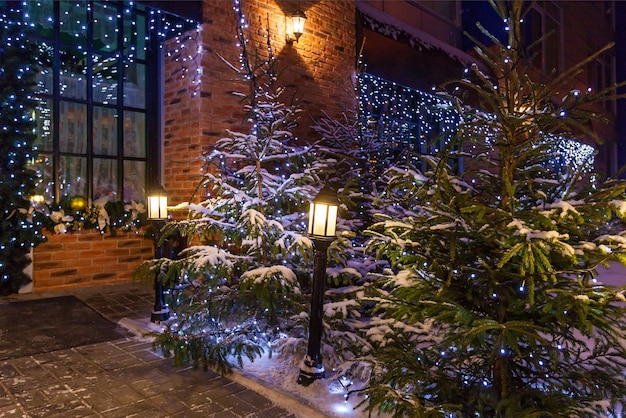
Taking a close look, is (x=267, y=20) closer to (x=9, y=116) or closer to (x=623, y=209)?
(x=9, y=116)

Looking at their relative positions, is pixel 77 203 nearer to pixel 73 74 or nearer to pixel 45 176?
pixel 45 176

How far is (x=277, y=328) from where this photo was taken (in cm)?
425

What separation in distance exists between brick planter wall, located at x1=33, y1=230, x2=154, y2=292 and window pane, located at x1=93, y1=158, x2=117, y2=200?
627 millimetres

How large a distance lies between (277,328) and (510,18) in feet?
9.73

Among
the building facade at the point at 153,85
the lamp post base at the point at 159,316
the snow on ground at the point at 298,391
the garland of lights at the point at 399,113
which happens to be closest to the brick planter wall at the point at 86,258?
the building facade at the point at 153,85

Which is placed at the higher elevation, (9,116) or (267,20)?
(267,20)

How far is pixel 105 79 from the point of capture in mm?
6988

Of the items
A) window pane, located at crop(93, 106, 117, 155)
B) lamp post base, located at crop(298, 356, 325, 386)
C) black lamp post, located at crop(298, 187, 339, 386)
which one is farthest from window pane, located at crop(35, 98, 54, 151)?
lamp post base, located at crop(298, 356, 325, 386)

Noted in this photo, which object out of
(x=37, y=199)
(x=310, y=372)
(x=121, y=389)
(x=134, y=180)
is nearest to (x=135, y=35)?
(x=134, y=180)

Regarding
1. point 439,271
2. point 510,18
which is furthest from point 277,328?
point 510,18

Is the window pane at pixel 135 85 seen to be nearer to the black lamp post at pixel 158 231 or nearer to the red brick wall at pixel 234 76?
the red brick wall at pixel 234 76

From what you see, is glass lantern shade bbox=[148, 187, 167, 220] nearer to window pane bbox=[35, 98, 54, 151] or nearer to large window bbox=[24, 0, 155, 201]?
large window bbox=[24, 0, 155, 201]

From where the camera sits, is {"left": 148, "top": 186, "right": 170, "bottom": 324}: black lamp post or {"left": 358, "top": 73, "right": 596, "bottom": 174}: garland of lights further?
{"left": 358, "top": 73, "right": 596, "bottom": 174}: garland of lights

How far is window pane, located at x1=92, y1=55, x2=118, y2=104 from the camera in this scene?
22.6ft
